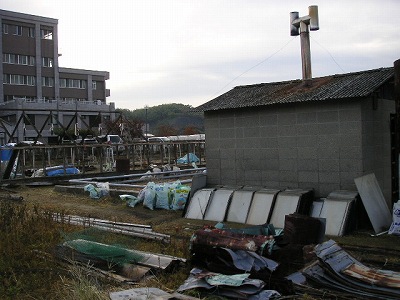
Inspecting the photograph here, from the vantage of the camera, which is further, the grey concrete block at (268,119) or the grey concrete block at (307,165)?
the grey concrete block at (268,119)

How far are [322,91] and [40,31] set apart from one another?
55521mm

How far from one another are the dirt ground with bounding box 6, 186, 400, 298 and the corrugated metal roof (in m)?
2.75

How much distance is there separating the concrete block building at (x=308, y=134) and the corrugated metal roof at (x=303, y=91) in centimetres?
2

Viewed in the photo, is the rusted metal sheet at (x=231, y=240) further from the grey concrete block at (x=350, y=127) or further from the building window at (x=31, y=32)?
the building window at (x=31, y=32)

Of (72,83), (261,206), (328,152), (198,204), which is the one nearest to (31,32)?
(72,83)

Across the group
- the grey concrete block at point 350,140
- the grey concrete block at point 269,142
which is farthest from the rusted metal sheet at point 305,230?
the grey concrete block at point 269,142

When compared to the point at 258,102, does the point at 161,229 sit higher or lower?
lower

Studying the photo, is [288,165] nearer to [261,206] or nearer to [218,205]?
[261,206]

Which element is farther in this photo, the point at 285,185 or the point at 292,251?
the point at 285,185

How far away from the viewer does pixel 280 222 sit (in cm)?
864

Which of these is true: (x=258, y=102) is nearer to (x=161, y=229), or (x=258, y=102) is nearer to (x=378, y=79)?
(x=378, y=79)

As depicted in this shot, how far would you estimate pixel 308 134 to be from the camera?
9.12m

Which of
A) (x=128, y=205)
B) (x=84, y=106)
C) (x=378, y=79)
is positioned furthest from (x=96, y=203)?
(x=84, y=106)

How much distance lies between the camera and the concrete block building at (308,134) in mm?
8570
